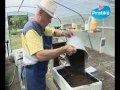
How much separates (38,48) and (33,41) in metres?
0.06

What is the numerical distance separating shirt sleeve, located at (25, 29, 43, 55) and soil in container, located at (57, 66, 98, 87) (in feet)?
1.64

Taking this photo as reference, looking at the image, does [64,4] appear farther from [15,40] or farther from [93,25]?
[15,40]

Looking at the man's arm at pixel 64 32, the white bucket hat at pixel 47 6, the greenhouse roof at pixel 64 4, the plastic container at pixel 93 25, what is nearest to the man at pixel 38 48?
the white bucket hat at pixel 47 6

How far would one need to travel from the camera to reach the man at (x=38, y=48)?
1.35 m

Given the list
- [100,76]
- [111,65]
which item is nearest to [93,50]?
[111,65]

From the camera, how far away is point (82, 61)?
170 centimetres

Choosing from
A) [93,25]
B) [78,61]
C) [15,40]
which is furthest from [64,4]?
[78,61]

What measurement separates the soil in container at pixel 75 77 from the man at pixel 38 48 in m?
0.26

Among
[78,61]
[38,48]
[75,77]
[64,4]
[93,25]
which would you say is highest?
[64,4]

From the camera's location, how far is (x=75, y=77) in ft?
5.75

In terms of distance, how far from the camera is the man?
135 cm

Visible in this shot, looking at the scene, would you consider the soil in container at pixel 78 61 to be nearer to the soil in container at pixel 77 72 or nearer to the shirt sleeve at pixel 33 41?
the soil in container at pixel 77 72

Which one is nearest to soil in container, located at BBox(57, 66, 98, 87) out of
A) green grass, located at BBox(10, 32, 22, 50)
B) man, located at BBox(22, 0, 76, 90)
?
man, located at BBox(22, 0, 76, 90)

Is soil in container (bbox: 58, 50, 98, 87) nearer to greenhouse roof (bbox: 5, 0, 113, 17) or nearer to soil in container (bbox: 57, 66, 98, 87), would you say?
soil in container (bbox: 57, 66, 98, 87)
